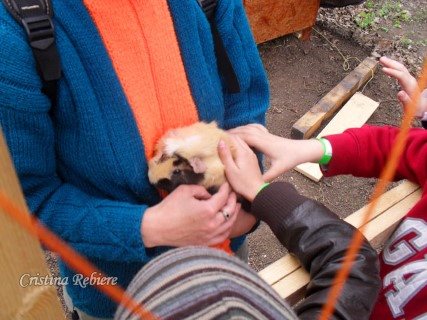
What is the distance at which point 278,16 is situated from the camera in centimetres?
370

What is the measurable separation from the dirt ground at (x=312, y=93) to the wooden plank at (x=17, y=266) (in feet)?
6.79

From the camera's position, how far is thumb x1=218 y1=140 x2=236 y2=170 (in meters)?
1.19

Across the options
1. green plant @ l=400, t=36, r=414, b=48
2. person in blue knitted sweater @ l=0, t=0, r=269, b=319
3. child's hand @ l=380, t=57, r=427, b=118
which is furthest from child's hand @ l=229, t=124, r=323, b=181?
green plant @ l=400, t=36, r=414, b=48

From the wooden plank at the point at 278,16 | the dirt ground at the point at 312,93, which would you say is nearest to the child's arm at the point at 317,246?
the dirt ground at the point at 312,93

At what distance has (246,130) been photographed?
1.29 metres

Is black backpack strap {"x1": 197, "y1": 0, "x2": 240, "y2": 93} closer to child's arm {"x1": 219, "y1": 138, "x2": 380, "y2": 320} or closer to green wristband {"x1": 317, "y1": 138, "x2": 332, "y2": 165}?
child's arm {"x1": 219, "y1": 138, "x2": 380, "y2": 320}

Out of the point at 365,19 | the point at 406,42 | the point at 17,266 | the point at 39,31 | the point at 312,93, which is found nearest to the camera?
the point at 17,266

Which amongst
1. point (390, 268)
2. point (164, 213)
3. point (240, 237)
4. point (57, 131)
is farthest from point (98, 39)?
point (390, 268)

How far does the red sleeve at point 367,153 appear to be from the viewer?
1361 mm

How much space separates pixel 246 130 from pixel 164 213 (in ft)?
1.22

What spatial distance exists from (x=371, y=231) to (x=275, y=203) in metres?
0.33

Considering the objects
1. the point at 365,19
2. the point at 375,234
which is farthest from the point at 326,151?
the point at 365,19

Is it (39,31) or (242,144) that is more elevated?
(39,31)

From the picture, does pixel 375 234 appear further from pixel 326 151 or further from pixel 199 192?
pixel 199 192
